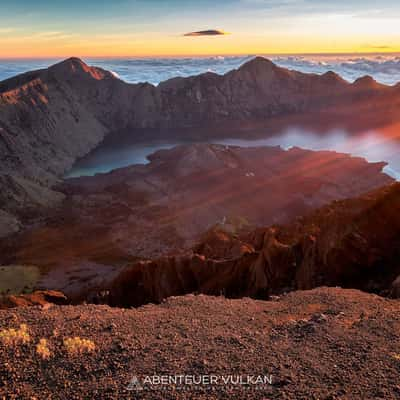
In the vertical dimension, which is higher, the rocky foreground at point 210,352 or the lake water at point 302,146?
the rocky foreground at point 210,352

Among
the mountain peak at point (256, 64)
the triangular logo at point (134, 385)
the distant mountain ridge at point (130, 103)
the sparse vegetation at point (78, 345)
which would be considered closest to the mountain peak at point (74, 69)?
the distant mountain ridge at point (130, 103)

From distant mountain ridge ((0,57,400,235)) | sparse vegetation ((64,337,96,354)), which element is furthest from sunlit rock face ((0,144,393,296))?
distant mountain ridge ((0,57,400,235))

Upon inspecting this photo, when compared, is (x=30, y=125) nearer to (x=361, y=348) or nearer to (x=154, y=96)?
(x=154, y=96)

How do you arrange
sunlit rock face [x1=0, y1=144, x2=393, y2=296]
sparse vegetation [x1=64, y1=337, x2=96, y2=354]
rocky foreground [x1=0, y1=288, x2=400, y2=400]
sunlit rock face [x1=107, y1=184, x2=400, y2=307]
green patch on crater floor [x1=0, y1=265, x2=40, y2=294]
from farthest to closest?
sunlit rock face [x1=0, y1=144, x2=393, y2=296] < green patch on crater floor [x1=0, y1=265, x2=40, y2=294] < sunlit rock face [x1=107, y1=184, x2=400, y2=307] < sparse vegetation [x1=64, y1=337, x2=96, y2=354] < rocky foreground [x1=0, y1=288, x2=400, y2=400]

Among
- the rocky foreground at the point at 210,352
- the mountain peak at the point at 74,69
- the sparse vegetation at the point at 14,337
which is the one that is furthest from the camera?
the mountain peak at the point at 74,69

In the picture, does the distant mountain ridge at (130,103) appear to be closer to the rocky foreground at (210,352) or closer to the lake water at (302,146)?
the lake water at (302,146)

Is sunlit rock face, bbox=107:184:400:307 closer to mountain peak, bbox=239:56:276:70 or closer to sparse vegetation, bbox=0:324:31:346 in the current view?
sparse vegetation, bbox=0:324:31:346
